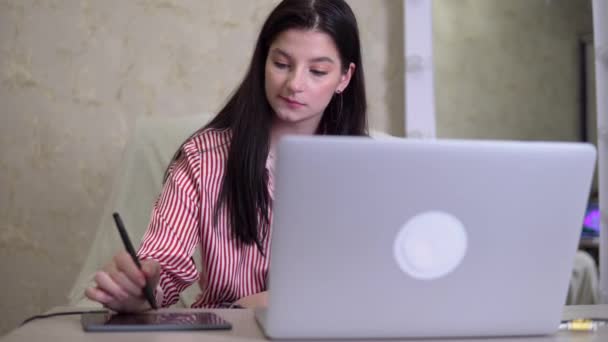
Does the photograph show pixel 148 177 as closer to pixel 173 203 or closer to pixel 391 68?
pixel 173 203

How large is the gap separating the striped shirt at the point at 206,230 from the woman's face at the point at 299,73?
0.15 meters

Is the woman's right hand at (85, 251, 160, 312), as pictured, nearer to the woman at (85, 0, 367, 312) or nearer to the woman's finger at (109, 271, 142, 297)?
the woman's finger at (109, 271, 142, 297)

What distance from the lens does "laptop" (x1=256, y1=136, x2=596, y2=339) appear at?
0.69m

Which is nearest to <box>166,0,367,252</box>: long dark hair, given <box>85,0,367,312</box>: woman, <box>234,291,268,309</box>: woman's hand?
<box>85,0,367,312</box>: woman

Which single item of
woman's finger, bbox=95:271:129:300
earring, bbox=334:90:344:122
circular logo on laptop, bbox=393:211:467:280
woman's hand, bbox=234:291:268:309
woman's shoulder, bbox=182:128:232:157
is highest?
earring, bbox=334:90:344:122

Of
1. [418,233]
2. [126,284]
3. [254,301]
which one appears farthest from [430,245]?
[254,301]

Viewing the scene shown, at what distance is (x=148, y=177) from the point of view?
70.9 inches

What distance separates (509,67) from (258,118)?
1222 mm

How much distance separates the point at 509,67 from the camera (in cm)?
235

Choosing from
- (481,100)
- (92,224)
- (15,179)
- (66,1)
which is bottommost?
(92,224)

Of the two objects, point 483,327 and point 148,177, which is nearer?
point 483,327

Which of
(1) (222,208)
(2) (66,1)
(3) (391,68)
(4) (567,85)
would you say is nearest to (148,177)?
(1) (222,208)

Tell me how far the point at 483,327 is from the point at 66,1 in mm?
1940

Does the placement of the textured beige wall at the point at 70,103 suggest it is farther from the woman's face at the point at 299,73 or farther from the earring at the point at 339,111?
the woman's face at the point at 299,73
